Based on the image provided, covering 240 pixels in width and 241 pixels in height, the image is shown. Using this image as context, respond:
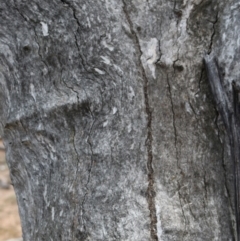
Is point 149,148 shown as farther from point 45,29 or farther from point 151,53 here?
point 45,29

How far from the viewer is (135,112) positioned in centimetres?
114

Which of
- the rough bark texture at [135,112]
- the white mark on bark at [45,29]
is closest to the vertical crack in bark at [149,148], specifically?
the rough bark texture at [135,112]

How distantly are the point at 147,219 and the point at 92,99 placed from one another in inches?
9.6

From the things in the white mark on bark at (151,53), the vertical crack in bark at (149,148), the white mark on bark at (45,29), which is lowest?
the vertical crack in bark at (149,148)

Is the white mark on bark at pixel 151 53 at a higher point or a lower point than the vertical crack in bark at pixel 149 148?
higher

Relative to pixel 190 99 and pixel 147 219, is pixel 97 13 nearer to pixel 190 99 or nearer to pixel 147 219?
pixel 190 99

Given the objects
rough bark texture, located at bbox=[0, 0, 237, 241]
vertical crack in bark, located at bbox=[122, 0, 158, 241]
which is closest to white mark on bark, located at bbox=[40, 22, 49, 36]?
rough bark texture, located at bbox=[0, 0, 237, 241]

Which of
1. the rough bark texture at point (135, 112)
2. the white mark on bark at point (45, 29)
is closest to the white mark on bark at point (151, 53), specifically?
the rough bark texture at point (135, 112)

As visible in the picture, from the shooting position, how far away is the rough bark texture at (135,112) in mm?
1130

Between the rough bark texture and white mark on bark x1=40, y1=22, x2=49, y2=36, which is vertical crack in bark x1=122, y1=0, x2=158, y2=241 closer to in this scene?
the rough bark texture

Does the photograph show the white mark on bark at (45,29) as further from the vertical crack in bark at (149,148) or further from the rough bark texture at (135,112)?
the vertical crack in bark at (149,148)

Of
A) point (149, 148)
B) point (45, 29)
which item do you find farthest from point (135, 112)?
point (45, 29)

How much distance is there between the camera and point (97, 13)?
3.73 feet

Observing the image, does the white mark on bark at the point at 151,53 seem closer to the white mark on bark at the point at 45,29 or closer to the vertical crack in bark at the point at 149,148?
the vertical crack in bark at the point at 149,148
